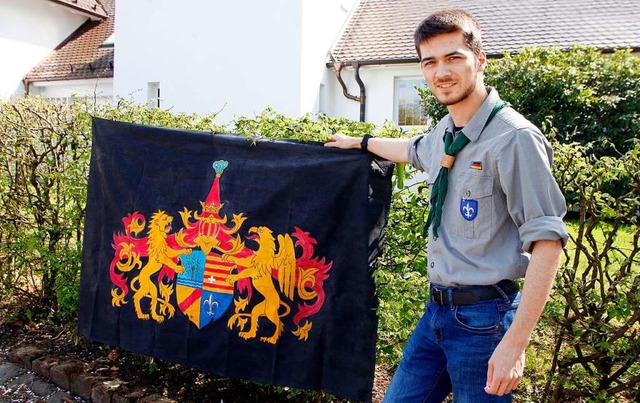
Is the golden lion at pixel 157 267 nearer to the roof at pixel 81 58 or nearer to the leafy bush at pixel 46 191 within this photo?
the leafy bush at pixel 46 191

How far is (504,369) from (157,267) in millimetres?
2369

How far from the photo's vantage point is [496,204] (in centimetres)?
204

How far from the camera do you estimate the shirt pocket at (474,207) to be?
2053 mm

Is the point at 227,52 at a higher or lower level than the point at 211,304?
higher

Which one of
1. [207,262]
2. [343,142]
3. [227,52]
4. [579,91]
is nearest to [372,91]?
[227,52]

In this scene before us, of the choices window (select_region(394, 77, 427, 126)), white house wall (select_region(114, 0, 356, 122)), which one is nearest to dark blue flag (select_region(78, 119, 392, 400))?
white house wall (select_region(114, 0, 356, 122))

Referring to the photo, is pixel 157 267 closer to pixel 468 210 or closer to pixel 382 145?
pixel 382 145

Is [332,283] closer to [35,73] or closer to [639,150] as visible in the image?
[639,150]

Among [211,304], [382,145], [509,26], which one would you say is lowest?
[211,304]

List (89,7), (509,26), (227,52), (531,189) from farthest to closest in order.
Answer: (89,7) → (509,26) → (227,52) → (531,189)

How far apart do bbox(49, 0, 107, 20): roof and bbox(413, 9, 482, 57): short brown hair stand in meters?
20.5

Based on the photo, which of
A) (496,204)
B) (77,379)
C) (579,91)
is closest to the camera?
(496,204)

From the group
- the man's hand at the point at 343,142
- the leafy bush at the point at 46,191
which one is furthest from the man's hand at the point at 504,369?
the leafy bush at the point at 46,191

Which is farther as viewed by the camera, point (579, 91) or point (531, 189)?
point (579, 91)
